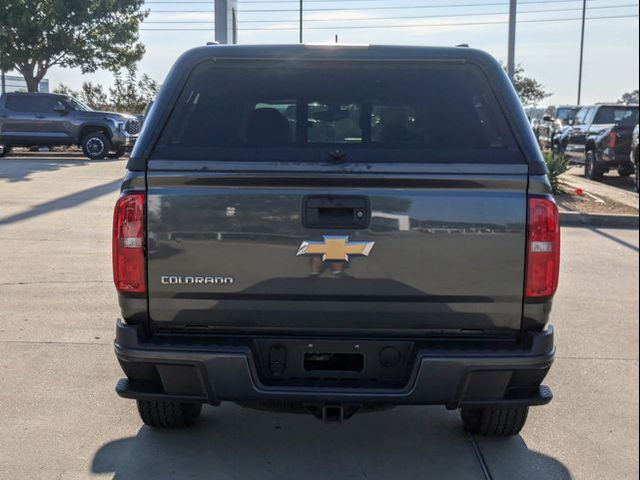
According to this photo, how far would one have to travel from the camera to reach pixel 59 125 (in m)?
22.8

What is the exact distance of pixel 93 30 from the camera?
30328mm

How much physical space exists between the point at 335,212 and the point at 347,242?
0.46 feet

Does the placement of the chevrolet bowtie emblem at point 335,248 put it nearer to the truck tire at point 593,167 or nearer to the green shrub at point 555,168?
the green shrub at point 555,168

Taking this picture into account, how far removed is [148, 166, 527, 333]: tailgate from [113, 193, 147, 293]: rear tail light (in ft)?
0.16

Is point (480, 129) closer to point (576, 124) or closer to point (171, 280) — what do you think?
point (171, 280)

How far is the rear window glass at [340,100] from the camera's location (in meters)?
3.66

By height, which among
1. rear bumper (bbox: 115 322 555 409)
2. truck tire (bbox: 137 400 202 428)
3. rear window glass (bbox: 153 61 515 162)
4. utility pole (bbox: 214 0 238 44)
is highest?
utility pole (bbox: 214 0 238 44)

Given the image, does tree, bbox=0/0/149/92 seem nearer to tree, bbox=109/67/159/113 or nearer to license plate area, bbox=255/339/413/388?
tree, bbox=109/67/159/113

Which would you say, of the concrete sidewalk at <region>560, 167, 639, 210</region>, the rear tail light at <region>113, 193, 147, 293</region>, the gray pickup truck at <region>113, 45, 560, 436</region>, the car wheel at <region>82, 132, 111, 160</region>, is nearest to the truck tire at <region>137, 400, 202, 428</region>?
the gray pickup truck at <region>113, 45, 560, 436</region>

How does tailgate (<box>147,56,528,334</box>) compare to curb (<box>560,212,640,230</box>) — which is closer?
tailgate (<box>147,56,528,334</box>)

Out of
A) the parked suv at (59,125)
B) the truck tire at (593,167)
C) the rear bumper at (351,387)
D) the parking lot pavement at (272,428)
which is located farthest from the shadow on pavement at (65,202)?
the truck tire at (593,167)

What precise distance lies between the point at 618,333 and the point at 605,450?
244 cm

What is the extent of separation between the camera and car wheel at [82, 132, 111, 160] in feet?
74.3

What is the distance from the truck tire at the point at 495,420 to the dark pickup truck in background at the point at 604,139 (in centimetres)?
1523
